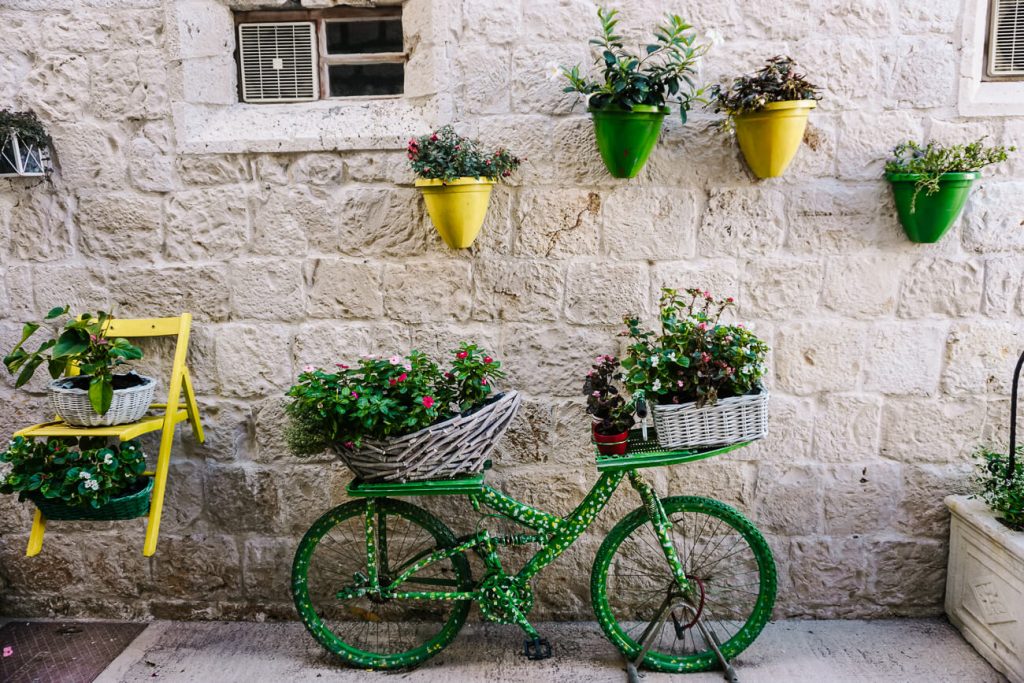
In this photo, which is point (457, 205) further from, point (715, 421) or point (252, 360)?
point (715, 421)

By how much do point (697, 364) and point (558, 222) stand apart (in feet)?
2.94

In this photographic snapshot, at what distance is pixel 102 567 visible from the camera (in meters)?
3.71

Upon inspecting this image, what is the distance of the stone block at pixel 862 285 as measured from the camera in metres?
3.41

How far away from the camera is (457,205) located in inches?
125

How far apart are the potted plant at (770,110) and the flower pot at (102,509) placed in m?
2.73

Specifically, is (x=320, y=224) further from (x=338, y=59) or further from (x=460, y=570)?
(x=460, y=570)

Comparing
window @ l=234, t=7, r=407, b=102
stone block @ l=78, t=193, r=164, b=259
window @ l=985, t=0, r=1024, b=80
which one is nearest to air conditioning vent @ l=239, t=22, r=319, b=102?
window @ l=234, t=7, r=407, b=102

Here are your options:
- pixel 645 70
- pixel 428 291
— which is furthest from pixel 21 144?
pixel 645 70

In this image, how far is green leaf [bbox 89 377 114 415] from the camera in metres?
3.02

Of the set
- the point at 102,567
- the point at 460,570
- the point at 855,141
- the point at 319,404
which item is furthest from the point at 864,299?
the point at 102,567

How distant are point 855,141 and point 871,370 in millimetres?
959

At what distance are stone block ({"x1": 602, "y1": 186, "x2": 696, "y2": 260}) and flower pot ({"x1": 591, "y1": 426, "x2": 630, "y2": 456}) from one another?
78 centimetres

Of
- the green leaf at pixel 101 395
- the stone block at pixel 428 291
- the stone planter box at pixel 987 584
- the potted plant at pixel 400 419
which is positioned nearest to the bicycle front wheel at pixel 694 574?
the stone planter box at pixel 987 584

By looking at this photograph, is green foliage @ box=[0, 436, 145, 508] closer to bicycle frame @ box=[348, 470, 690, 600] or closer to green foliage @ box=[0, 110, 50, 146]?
bicycle frame @ box=[348, 470, 690, 600]
